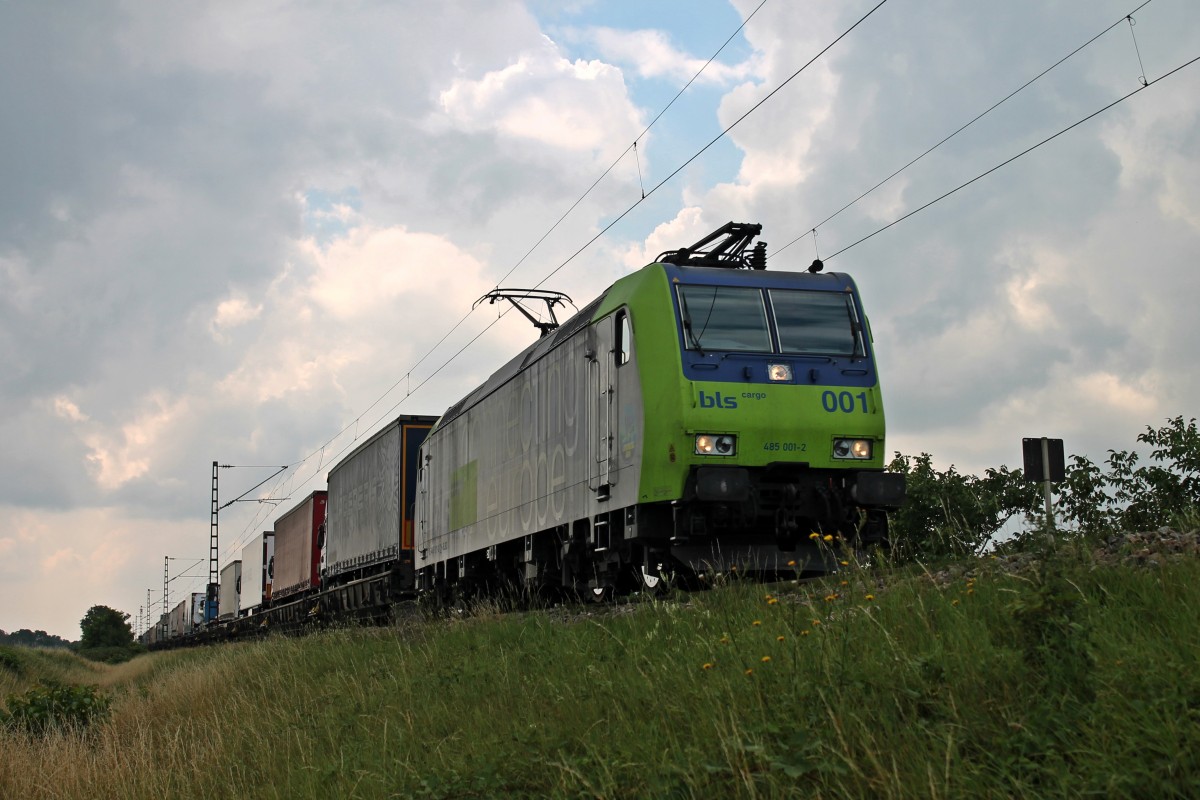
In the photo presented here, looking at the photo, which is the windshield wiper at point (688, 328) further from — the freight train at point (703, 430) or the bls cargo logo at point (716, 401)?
the bls cargo logo at point (716, 401)

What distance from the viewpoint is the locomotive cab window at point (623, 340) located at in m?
11.9

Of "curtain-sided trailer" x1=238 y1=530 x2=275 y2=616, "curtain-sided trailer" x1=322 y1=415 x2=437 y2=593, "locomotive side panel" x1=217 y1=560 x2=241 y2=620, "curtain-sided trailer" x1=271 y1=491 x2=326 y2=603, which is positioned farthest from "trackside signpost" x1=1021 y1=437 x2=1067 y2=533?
"locomotive side panel" x1=217 y1=560 x2=241 y2=620

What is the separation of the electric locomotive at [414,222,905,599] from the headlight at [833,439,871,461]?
0.01m

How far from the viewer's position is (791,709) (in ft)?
17.3

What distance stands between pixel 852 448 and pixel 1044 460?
1.87 m

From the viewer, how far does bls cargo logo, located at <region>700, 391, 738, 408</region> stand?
1110 centimetres

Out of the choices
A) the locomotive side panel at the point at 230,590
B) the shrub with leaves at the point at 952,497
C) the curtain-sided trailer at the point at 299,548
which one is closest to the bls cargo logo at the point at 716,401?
the shrub with leaves at the point at 952,497

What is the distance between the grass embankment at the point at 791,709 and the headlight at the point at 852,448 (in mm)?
2360

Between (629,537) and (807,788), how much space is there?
700 cm

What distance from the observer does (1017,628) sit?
5.30 metres

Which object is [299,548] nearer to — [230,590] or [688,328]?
[230,590]

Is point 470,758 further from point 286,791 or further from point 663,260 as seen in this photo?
point 663,260

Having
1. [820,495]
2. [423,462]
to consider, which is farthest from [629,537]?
[423,462]

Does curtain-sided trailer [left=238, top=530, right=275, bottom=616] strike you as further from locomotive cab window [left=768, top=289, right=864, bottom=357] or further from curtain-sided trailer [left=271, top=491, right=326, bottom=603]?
locomotive cab window [left=768, top=289, right=864, bottom=357]
